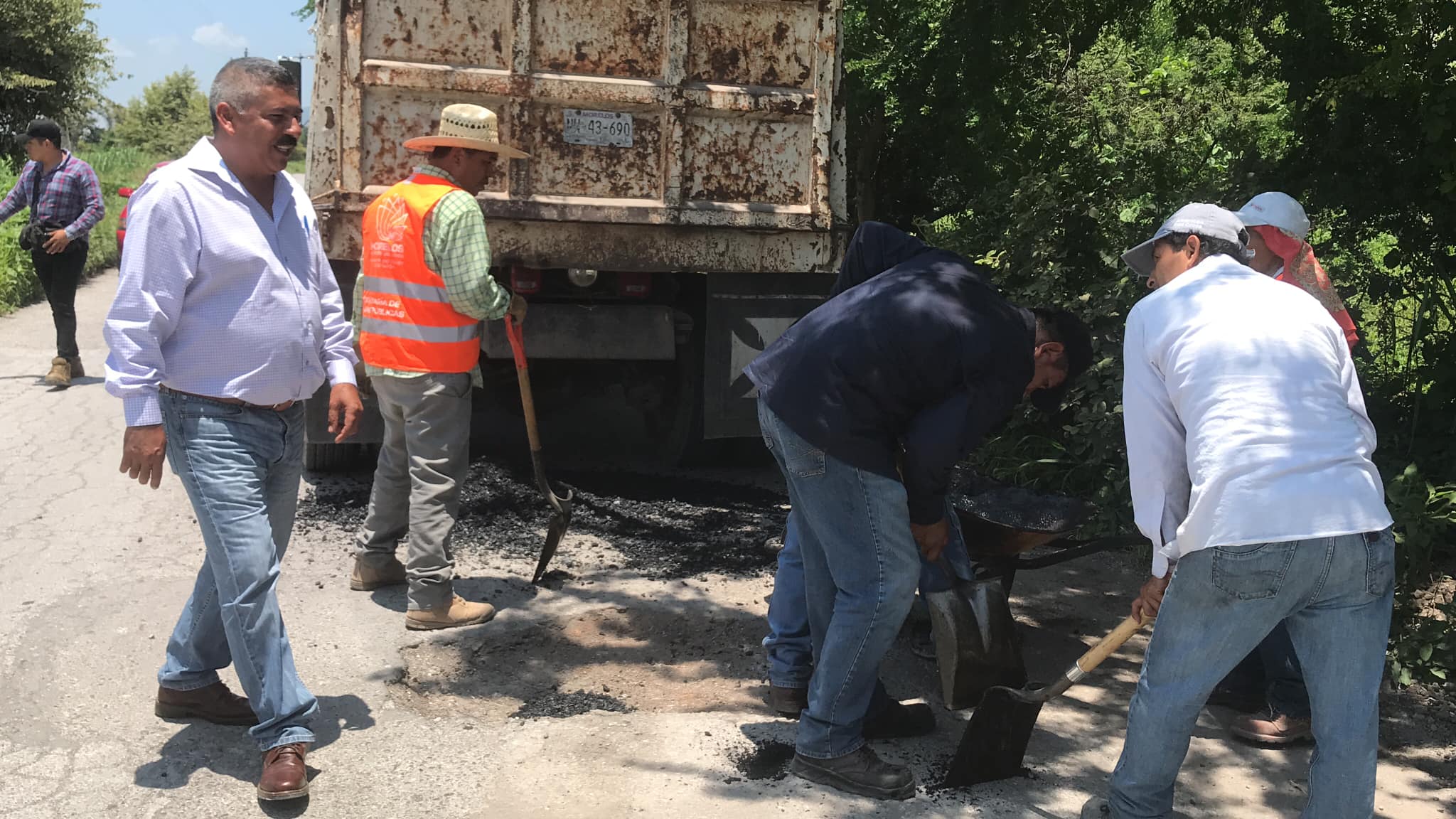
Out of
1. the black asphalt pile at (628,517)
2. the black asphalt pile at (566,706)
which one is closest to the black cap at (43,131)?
the black asphalt pile at (628,517)

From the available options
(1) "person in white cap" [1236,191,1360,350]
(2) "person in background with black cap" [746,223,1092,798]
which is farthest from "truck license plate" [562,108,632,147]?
(1) "person in white cap" [1236,191,1360,350]

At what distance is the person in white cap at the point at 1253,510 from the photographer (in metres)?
2.80

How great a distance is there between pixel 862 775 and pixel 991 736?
38 centimetres

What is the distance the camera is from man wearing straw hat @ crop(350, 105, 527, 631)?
180 inches

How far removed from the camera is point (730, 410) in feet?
20.8

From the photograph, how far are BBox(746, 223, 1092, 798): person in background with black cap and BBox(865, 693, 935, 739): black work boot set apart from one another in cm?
22

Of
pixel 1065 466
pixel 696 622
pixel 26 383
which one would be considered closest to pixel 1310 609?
pixel 696 622

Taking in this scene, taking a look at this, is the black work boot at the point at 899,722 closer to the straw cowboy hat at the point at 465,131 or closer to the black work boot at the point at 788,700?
the black work boot at the point at 788,700

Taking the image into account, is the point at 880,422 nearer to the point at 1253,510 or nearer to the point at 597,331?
the point at 1253,510

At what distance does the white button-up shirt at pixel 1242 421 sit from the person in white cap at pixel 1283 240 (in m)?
1.17

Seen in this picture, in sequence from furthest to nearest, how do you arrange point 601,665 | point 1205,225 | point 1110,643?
point 601,665
point 1110,643
point 1205,225

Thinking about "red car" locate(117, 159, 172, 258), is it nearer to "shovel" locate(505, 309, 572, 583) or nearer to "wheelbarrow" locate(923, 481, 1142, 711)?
"shovel" locate(505, 309, 572, 583)

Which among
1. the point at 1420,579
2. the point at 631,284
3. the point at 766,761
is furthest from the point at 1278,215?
the point at 631,284

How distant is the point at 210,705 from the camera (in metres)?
3.76
